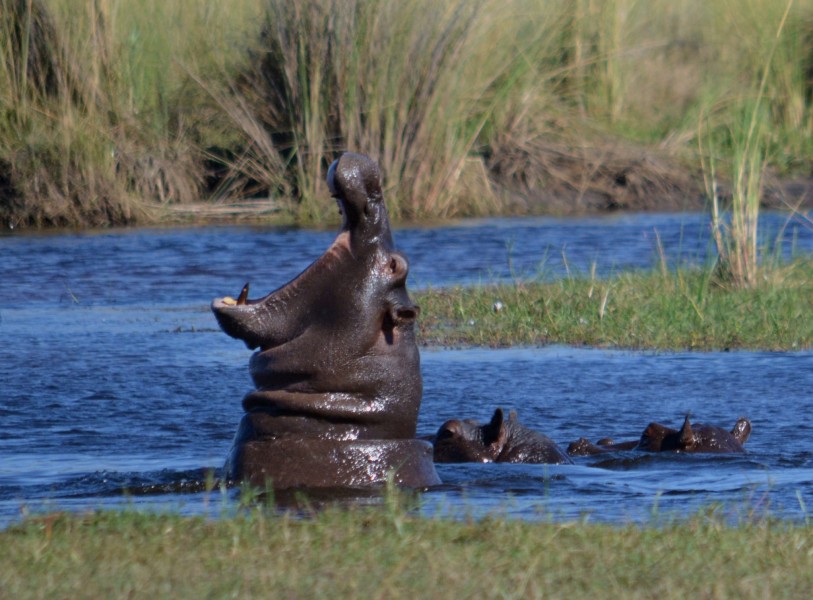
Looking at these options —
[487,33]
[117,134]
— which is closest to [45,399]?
[117,134]

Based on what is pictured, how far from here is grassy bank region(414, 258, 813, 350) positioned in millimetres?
8500

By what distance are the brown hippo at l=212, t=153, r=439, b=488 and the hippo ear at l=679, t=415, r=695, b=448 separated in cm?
134

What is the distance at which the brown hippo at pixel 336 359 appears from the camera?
4531mm

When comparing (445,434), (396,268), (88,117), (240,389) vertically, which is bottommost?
(240,389)

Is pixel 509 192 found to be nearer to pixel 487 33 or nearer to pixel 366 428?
pixel 487 33

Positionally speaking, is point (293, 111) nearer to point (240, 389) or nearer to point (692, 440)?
point (240, 389)

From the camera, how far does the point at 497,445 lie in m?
5.46

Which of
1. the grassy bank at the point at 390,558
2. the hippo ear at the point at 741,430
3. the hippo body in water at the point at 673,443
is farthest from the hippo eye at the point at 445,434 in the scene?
the grassy bank at the point at 390,558

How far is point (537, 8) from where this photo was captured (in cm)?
1584

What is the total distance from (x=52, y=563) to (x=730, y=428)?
378cm

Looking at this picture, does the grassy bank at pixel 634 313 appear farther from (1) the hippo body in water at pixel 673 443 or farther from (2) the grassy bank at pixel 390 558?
(2) the grassy bank at pixel 390 558

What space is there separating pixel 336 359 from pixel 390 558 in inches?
45.3

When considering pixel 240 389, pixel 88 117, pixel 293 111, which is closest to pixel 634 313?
pixel 240 389

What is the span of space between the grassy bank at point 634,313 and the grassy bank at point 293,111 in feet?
9.76
